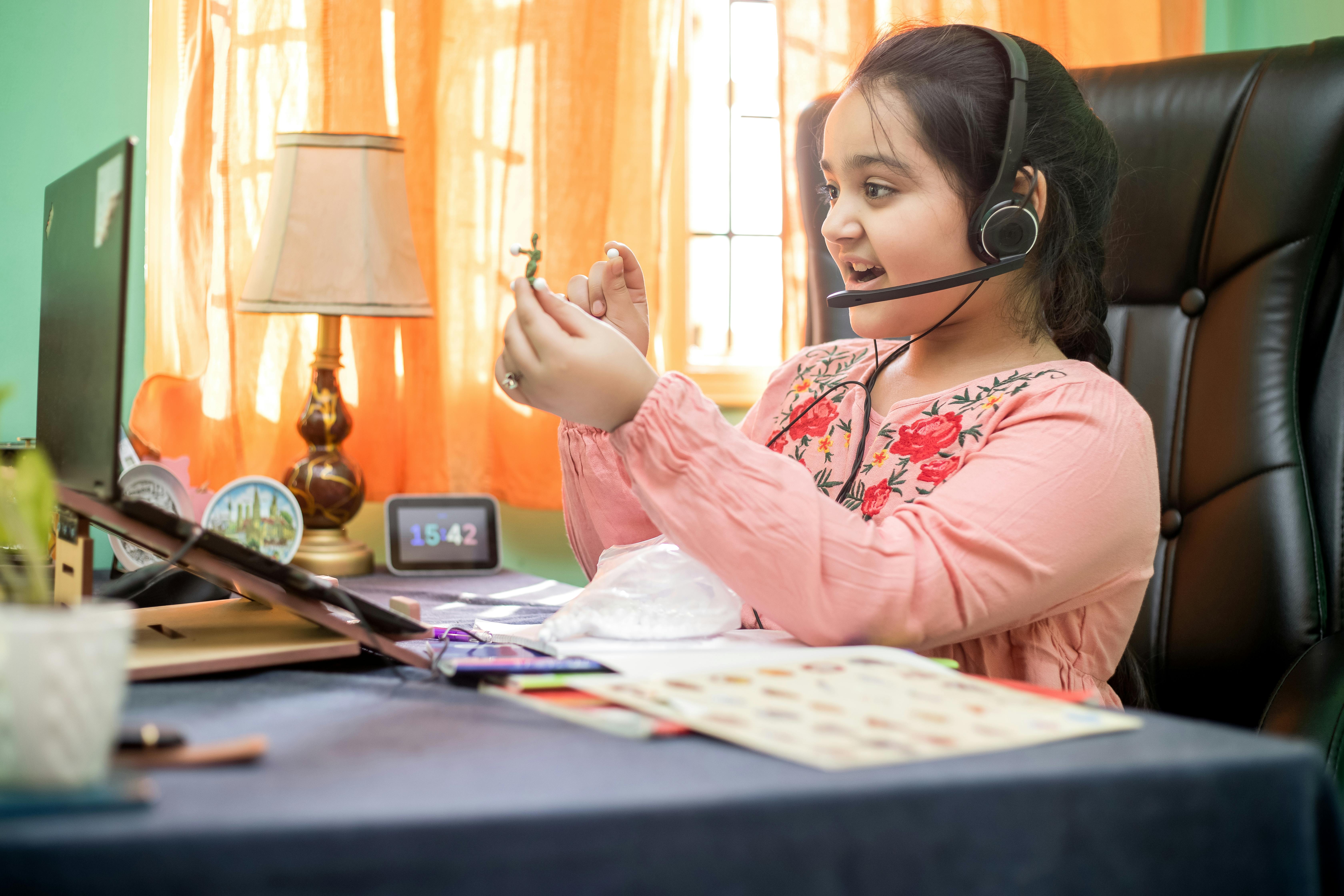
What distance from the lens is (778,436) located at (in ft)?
3.52

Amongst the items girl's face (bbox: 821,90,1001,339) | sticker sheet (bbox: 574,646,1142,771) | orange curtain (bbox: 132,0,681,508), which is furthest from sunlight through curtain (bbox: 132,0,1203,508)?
sticker sheet (bbox: 574,646,1142,771)

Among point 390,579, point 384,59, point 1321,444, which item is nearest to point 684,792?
point 1321,444

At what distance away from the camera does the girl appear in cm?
67

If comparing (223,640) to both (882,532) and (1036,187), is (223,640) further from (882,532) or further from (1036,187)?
(1036,187)

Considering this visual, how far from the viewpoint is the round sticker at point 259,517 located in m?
1.34

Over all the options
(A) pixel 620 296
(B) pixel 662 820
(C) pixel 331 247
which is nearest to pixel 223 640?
(B) pixel 662 820

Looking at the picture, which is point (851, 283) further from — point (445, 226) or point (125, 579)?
point (445, 226)

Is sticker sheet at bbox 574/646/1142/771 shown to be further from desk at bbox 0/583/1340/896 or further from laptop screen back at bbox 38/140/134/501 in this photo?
laptop screen back at bbox 38/140/134/501

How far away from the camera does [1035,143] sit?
942 mm

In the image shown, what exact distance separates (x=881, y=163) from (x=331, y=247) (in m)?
0.80

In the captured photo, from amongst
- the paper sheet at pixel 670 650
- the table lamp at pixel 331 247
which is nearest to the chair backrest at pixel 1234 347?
the paper sheet at pixel 670 650

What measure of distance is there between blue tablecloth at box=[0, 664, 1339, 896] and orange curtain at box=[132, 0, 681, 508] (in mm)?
1190

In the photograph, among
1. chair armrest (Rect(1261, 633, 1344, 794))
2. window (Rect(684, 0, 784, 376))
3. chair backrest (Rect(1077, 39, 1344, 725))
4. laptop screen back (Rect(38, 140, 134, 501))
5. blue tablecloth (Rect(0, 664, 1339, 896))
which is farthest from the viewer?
window (Rect(684, 0, 784, 376))

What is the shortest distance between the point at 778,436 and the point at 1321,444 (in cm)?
52
